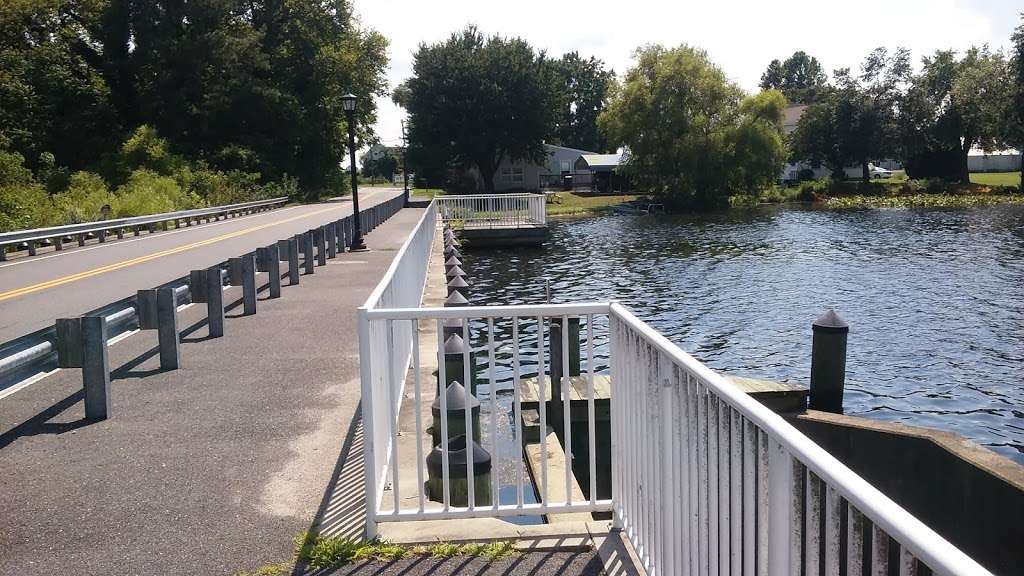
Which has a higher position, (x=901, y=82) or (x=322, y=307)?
(x=901, y=82)

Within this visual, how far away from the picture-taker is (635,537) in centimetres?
429

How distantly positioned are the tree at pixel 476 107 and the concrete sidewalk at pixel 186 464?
241ft

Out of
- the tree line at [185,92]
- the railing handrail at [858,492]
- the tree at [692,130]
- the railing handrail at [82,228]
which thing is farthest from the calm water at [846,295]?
the tree line at [185,92]

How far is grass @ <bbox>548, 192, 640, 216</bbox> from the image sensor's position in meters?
66.2

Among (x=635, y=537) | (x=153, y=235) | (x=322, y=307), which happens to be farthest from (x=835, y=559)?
(x=153, y=235)

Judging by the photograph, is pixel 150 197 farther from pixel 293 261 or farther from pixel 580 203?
pixel 580 203

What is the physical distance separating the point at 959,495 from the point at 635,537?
15.3 ft

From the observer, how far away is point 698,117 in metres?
65.6

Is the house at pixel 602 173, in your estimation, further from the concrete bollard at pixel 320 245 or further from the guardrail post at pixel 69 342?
the guardrail post at pixel 69 342

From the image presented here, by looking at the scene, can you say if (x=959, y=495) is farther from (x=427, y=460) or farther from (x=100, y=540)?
(x=100, y=540)

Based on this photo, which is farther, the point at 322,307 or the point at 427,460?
the point at 322,307

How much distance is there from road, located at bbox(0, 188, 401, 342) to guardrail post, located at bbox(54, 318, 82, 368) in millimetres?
4704

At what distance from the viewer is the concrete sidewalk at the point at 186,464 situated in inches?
175

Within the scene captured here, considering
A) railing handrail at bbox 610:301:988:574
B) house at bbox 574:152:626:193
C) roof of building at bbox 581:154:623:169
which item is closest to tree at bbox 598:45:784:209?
house at bbox 574:152:626:193
